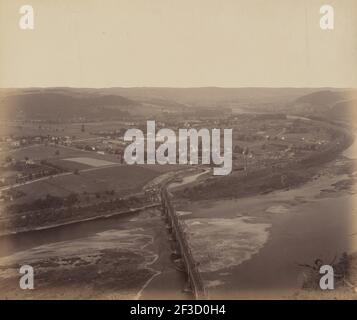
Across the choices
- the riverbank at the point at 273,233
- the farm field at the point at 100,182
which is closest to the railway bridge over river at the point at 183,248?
the riverbank at the point at 273,233

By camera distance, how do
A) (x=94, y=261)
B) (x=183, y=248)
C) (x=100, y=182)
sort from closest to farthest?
(x=94, y=261), (x=183, y=248), (x=100, y=182)

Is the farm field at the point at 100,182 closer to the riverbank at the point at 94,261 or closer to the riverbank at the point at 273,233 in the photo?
the riverbank at the point at 94,261

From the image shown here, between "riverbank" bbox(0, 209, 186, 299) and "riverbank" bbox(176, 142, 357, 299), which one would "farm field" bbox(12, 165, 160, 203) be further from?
"riverbank" bbox(176, 142, 357, 299)

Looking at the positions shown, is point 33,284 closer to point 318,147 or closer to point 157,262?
point 157,262

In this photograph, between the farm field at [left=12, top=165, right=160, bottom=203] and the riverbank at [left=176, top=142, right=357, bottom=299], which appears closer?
the riverbank at [left=176, top=142, right=357, bottom=299]

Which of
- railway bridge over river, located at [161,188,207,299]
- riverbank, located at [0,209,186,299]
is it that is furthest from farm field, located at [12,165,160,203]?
riverbank, located at [0,209,186,299]

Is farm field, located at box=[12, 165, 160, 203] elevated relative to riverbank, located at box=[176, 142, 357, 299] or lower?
elevated

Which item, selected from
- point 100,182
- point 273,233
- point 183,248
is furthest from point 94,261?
point 273,233

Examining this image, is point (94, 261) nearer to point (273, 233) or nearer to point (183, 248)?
point (183, 248)

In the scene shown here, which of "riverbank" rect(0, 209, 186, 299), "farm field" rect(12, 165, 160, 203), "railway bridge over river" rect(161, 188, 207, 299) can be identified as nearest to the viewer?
"railway bridge over river" rect(161, 188, 207, 299)

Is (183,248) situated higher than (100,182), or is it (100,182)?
(100,182)

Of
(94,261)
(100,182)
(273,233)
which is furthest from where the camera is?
(100,182)
